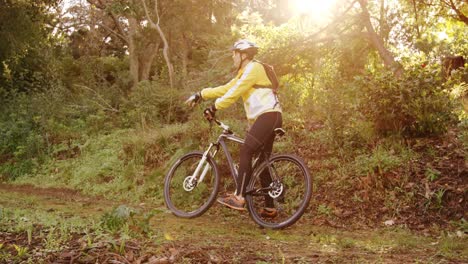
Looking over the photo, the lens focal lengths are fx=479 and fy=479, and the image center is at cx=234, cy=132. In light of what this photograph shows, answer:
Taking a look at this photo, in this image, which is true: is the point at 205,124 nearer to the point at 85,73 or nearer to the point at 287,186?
the point at 287,186

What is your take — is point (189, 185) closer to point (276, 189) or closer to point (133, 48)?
point (276, 189)

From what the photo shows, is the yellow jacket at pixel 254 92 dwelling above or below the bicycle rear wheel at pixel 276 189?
above

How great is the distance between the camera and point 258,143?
616 centimetres

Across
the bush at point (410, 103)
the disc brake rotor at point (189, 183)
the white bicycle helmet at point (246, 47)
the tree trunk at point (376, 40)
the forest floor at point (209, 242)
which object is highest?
the tree trunk at point (376, 40)

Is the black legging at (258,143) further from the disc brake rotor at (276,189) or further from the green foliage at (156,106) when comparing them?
the green foliage at (156,106)

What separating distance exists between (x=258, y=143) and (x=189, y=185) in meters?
1.33

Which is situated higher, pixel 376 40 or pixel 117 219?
pixel 376 40

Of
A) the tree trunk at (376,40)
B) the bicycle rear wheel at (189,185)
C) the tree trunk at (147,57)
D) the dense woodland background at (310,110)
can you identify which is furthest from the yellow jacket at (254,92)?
the tree trunk at (147,57)

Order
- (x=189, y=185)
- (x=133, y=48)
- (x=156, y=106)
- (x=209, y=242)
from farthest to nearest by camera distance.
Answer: (x=133, y=48) → (x=156, y=106) → (x=189, y=185) → (x=209, y=242)

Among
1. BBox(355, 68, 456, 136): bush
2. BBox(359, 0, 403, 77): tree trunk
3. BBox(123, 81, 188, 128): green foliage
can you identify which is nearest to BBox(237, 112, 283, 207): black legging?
BBox(355, 68, 456, 136): bush

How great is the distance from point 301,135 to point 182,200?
115 inches

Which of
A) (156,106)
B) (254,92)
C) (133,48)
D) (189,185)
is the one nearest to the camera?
(254,92)

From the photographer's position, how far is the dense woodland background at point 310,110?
715 cm

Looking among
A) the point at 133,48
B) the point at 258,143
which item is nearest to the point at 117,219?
the point at 258,143
